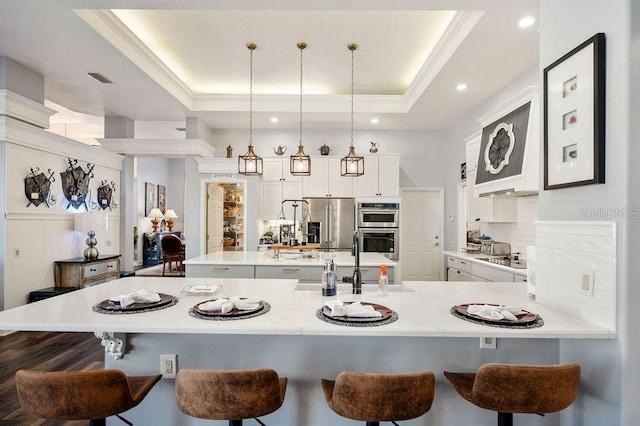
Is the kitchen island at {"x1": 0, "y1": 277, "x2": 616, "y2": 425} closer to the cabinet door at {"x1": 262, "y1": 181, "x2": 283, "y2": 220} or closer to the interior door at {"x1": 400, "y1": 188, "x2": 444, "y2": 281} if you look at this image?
the cabinet door at {"x1": 262, "y1": 181, "x2": 283, "y2": 220}

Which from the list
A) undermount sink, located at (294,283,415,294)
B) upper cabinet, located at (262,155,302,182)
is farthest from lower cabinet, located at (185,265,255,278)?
upper cabinet, located at (262,155,302,182)

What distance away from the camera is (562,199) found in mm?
1696

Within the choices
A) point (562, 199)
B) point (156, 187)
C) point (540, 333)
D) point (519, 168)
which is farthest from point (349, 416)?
point (156, 187)

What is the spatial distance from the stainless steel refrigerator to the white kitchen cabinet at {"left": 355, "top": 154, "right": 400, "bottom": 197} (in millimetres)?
313

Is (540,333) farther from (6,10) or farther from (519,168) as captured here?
(6,10)

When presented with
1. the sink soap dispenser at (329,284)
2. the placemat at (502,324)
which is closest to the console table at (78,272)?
the sink soap dispenser at (329,284)

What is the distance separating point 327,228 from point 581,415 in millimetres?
4439

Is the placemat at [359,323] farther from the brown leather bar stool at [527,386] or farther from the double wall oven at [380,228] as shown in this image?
the double wall oven at [380,228]

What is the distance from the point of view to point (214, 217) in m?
6.39

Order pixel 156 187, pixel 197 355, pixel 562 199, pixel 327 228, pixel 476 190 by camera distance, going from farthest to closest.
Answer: pixel 156 187 < pixel 327 228 < pixel 476 190 < pixel 197 355 < pixel 562 199

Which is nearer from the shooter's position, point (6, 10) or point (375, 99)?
point (6, 10)

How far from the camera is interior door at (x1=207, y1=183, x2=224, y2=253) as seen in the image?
605cm

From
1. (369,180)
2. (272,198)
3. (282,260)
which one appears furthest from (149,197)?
(282,260)

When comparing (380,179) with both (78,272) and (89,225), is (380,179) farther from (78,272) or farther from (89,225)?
(78,272)
